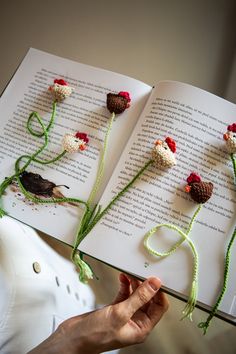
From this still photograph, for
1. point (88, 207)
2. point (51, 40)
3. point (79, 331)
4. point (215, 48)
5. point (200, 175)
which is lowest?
point (79, 331)

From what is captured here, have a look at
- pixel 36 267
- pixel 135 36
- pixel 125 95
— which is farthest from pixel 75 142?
pixel 135 36

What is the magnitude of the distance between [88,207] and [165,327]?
316 mm

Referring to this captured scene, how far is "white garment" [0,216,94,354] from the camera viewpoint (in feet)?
1.50

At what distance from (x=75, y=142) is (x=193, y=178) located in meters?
0.20

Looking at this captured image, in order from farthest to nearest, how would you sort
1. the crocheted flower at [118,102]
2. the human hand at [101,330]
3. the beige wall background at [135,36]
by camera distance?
the beige wall background at [135,36]
the crocheted flower at [118,102]
the human hand at [101,330]

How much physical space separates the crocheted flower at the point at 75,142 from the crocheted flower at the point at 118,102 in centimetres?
7

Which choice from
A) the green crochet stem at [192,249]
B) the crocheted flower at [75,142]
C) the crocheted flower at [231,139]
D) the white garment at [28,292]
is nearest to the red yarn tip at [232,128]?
the crocheted flower at [231,139]

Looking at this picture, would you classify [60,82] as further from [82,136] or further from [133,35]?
[133,35]

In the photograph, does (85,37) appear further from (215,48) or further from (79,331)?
(79,331)

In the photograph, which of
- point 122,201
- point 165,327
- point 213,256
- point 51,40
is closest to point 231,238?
point 213,256

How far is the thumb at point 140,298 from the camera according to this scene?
1.37 ft

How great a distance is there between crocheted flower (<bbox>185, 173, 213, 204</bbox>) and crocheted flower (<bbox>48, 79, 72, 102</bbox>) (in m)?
0.28

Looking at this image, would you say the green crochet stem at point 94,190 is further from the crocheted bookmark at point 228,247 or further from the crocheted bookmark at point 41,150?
the crocheted bookmark at point 228,247

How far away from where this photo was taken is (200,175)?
1.51 feet
